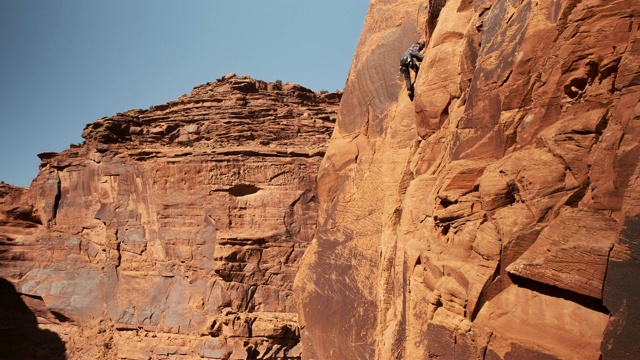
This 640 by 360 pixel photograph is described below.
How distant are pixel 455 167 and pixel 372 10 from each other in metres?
6.08

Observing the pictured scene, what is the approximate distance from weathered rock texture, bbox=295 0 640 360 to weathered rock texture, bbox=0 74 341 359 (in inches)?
354

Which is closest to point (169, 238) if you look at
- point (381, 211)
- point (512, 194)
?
point (381, 211)

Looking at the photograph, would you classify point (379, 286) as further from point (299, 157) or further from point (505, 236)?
point (299, 157)

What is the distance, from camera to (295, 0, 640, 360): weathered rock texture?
513 centimetres

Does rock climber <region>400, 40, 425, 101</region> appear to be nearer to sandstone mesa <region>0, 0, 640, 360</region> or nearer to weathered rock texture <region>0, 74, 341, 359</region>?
sandstone mesa <region>0, 0, 640, 360</region>

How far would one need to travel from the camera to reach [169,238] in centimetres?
1958

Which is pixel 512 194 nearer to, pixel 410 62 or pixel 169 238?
pixel 410 62

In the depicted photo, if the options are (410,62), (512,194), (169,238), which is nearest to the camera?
(512,194)

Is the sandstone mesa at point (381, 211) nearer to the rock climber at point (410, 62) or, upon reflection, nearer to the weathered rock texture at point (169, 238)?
the weathered rock texture at point (169, 238)

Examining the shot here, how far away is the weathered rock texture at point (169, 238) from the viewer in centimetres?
1873

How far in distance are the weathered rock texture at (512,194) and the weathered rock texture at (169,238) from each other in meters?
9.00

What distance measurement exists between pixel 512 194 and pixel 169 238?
15780 millimetres

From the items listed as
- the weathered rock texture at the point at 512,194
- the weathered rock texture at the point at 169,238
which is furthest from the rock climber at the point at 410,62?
the weathered rock texture at the point at 169,238

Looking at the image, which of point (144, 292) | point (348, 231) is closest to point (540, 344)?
point (348, 231)
